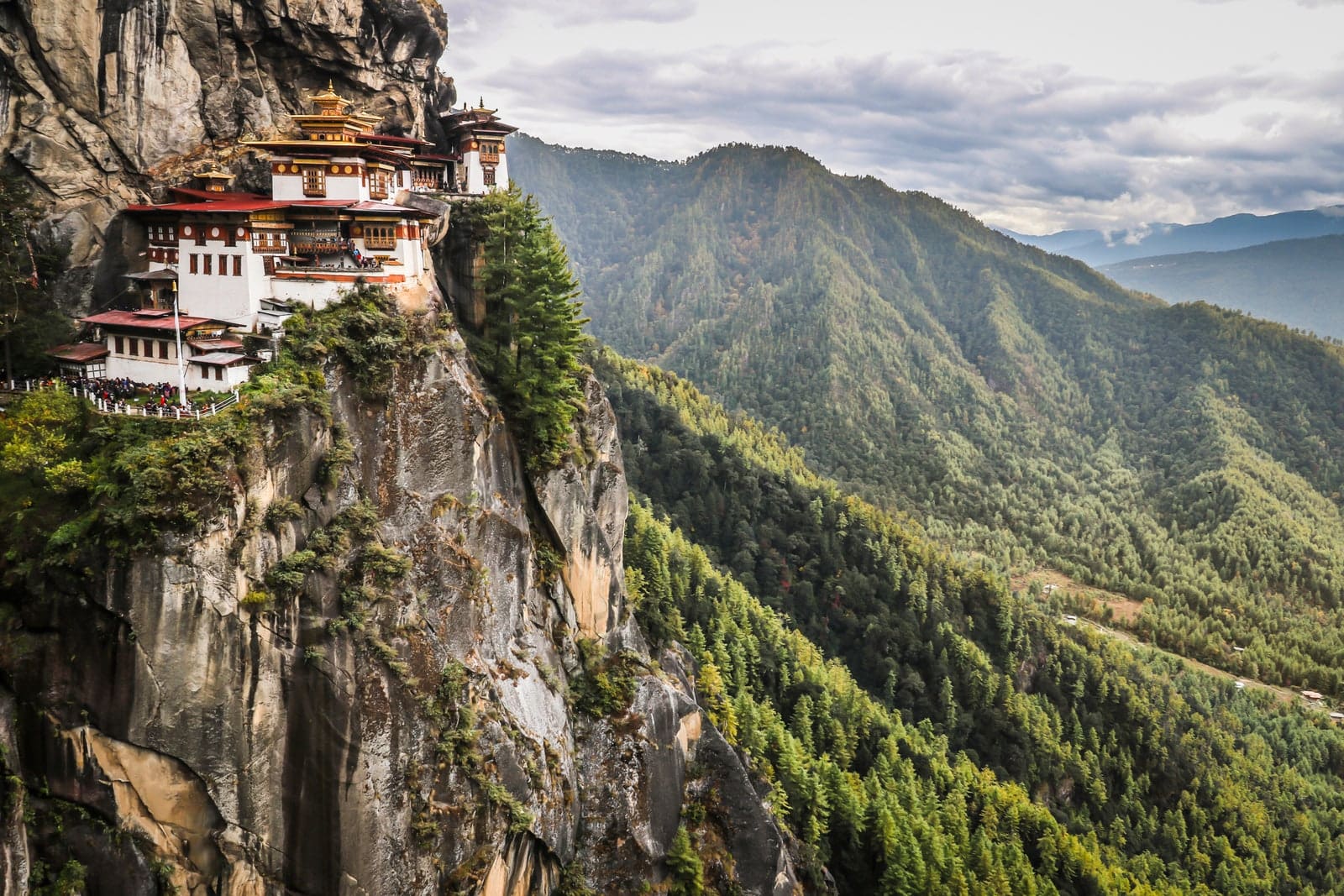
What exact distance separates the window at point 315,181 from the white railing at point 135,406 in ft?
47.7

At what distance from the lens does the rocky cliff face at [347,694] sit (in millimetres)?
30812

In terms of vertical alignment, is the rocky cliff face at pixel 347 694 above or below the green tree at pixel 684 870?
above

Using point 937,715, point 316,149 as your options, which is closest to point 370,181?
point 316,149

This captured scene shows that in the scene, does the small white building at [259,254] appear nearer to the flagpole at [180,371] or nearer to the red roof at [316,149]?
the red roof at [316,149]

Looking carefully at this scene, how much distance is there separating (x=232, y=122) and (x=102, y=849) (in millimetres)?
41161

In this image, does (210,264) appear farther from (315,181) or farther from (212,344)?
(315,181)

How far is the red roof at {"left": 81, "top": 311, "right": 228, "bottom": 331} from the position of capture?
4056cm

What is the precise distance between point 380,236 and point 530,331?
9.84 meters

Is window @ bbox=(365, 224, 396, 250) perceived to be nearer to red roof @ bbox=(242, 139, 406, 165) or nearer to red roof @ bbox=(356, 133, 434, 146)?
red roof @ bbox=(242, 139, 406, 165)

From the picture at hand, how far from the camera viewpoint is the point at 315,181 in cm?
4788

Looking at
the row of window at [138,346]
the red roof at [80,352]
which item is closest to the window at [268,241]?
the row of window at [138,346]

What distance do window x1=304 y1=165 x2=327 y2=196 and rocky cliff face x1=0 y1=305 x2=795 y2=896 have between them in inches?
489

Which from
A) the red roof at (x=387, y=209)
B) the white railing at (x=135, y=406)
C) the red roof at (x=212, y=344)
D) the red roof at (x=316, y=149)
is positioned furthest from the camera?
the red roof at (x=316, y=149)

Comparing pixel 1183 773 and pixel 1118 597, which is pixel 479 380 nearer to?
pixel 1183 773
